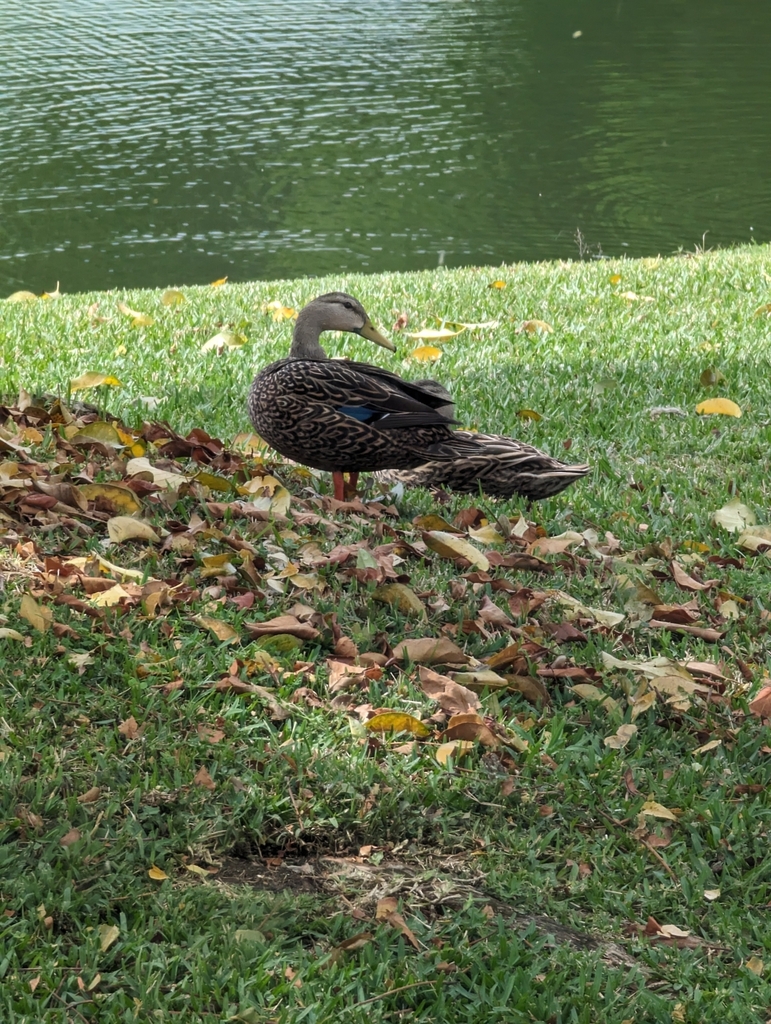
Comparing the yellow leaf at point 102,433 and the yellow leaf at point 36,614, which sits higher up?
the yellow leaf at point 36,614

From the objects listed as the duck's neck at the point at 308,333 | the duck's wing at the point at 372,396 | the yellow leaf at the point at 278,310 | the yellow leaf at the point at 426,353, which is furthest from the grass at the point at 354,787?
the yellow leaf at the point at 278,310

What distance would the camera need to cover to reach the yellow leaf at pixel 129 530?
3.97m

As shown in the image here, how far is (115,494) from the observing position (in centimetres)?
423

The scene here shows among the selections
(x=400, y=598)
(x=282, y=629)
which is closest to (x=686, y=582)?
(x=400, y=598)

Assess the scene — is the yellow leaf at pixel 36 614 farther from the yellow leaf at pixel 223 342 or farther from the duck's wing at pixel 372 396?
the yellow leaf at pixel 223 342

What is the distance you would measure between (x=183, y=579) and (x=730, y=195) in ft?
54.2

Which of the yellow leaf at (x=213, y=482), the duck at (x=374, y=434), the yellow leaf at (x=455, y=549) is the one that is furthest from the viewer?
the yellow leaf at (x=213, y=482)

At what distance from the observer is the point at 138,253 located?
55.3 feet

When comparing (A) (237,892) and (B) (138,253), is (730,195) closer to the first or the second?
(B) (138,253)

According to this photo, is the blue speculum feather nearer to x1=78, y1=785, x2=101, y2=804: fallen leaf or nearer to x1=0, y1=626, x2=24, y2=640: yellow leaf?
x1=0, y1=626, x2=24, y2=640: yellow leaf

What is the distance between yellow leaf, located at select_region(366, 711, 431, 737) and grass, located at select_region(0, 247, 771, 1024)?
43mm

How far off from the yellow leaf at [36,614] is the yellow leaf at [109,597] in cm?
15

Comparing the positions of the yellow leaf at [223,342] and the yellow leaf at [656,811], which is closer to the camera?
the yellow leaf at [656,811]

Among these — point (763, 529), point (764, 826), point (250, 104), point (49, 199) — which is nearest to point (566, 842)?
point (764, 826)
